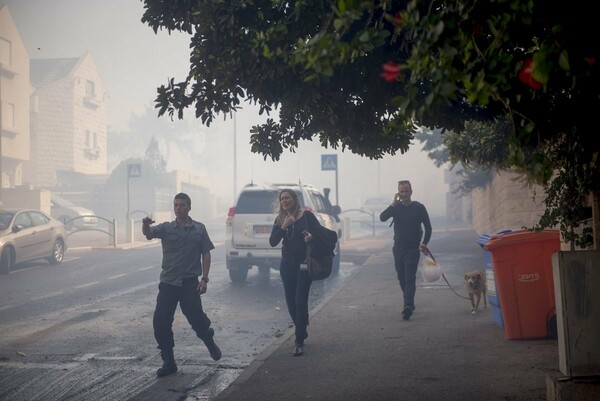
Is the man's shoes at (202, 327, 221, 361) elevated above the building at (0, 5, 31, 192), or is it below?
below

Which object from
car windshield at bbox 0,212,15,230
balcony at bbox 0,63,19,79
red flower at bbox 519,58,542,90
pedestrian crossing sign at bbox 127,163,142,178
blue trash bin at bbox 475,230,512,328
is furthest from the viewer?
balcony at bbox 0,63,19,79

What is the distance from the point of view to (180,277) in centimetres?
706

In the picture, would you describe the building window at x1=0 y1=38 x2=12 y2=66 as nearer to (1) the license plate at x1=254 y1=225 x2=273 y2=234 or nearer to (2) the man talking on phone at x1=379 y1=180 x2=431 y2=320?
(1) the license plate at x1=254 y1=225 x2=273 y2=234

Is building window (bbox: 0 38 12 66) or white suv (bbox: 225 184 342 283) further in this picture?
building window (bbox: 0 38 12 66)

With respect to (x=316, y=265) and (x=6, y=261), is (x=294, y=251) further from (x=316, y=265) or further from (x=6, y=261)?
(x=6, y=261)

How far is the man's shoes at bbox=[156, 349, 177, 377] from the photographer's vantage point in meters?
6.77

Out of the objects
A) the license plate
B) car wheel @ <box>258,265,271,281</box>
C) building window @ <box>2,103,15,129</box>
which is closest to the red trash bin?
the license plate

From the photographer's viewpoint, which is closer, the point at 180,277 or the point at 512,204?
the point at 180,277

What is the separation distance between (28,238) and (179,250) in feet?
38.5

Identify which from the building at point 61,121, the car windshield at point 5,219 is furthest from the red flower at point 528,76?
the building at point 61,121

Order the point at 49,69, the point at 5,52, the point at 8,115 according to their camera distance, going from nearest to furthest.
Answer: the point at 5,52
the point at 8,115
the point at 49,69

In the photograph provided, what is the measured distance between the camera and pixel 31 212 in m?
18.4

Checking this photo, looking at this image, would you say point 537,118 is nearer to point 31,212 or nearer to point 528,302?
point 528,302

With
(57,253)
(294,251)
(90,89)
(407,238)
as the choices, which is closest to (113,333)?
(294,251)
